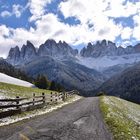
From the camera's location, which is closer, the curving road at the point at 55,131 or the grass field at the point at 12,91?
the curving road at the point at 55,131

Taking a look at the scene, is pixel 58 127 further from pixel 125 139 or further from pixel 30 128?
pixel 125 139

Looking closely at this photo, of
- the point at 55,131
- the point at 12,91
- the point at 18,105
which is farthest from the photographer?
the point at 12,91

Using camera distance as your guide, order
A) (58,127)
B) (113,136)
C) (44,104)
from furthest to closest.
Answer: (44,104) → (58,127) → (113,136)

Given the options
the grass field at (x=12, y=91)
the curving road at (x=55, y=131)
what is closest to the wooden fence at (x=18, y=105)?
the curving road at (x=55, y=131)

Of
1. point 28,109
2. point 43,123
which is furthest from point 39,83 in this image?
point 43,123

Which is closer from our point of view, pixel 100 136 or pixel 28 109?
pixel 100 136

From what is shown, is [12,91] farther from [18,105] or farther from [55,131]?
[55,131]

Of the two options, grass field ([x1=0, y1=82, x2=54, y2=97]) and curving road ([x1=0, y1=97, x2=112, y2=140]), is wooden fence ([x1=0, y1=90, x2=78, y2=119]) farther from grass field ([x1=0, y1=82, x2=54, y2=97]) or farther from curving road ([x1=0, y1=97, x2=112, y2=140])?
grass field ([x1=0, y1=82, x2=54, y2=97])

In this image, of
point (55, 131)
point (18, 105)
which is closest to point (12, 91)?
point (18, 105)

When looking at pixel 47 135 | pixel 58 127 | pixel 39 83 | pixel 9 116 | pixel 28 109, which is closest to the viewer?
pixel 47 135

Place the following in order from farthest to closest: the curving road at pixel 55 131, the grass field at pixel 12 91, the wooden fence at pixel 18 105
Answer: the grass field at pixel 12 91 < the wooden fence at pixel 18 105 < the curving road at pixel 55 131

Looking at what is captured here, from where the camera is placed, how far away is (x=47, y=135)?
20938 mm

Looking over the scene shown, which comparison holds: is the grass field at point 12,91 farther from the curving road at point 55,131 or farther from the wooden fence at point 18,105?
the curving road at point 55,131

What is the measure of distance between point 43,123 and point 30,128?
2.96m
